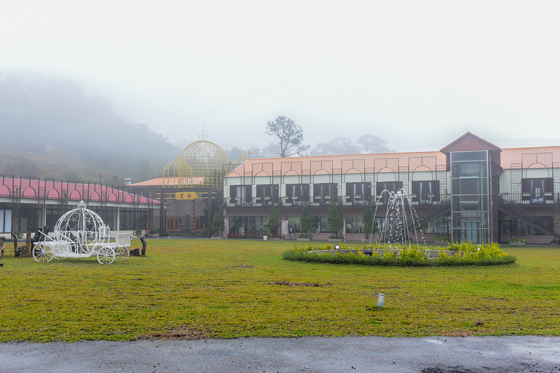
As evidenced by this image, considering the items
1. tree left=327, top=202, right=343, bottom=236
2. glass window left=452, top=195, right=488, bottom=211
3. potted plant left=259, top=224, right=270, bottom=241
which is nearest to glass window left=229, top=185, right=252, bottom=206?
potted plant left=259, top=224, right=270, bottom=241

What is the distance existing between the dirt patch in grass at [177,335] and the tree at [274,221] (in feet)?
122

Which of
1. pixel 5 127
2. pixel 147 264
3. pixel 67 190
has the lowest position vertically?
pixel 147 264

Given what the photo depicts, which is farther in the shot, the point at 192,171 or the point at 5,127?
the point at 5,127

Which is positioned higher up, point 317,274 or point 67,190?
point 67,190

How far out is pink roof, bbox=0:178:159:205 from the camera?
116 feet

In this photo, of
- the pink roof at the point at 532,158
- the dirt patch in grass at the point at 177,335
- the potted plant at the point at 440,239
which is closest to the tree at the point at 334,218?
the potted plant at the point at 440,239

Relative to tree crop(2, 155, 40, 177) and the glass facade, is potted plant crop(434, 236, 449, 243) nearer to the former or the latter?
the glass facade

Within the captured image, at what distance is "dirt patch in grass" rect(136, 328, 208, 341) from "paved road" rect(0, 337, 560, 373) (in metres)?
0.18

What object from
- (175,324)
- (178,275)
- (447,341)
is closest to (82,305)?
(175,324)

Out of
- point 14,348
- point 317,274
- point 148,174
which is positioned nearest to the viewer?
point 14,348

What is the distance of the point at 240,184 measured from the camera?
48.0 meters

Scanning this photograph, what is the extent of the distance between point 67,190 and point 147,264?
87.7ft

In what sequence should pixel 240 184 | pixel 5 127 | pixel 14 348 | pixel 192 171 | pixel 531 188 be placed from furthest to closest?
pixel 5 127 → pixel 192 171 → pixel 240 184 → pixel 531 188 → pixel 14 348

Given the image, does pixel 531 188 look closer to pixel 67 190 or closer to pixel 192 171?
pixel 192 171
